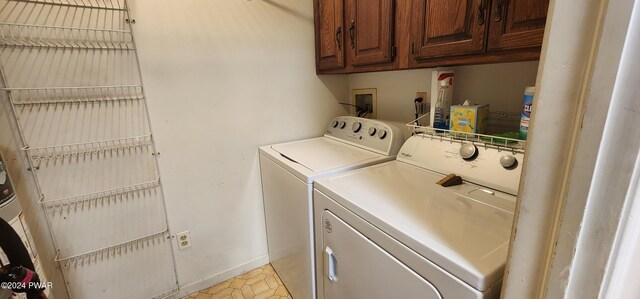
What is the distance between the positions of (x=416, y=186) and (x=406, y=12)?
2.45 feet

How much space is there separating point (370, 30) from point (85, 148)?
157 cm

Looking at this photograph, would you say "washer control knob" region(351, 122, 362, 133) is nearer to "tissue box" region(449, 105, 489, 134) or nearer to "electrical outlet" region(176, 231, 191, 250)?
"tissue box" region(449, 105, 489, 134)

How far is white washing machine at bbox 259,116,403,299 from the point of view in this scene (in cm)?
131

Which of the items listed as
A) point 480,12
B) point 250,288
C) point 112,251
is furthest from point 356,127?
point 112,251

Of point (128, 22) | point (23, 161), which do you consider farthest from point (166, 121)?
point (23, 161)

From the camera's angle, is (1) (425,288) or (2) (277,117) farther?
(2) (277,117)

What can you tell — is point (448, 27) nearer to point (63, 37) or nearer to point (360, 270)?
point (360, 270)

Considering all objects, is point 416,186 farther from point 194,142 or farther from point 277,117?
point 194,142

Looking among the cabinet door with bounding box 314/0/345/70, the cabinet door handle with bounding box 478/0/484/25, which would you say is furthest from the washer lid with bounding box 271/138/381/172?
the cabinet door handle with bounding box 478/0/484/25

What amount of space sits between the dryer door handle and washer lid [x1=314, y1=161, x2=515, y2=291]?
0.25 meters

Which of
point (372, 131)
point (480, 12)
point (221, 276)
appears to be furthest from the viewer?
point (221, 276)

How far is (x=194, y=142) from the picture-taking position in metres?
1.63

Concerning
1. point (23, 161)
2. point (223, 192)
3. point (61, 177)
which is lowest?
point (223, 192)

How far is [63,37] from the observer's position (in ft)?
4.10
